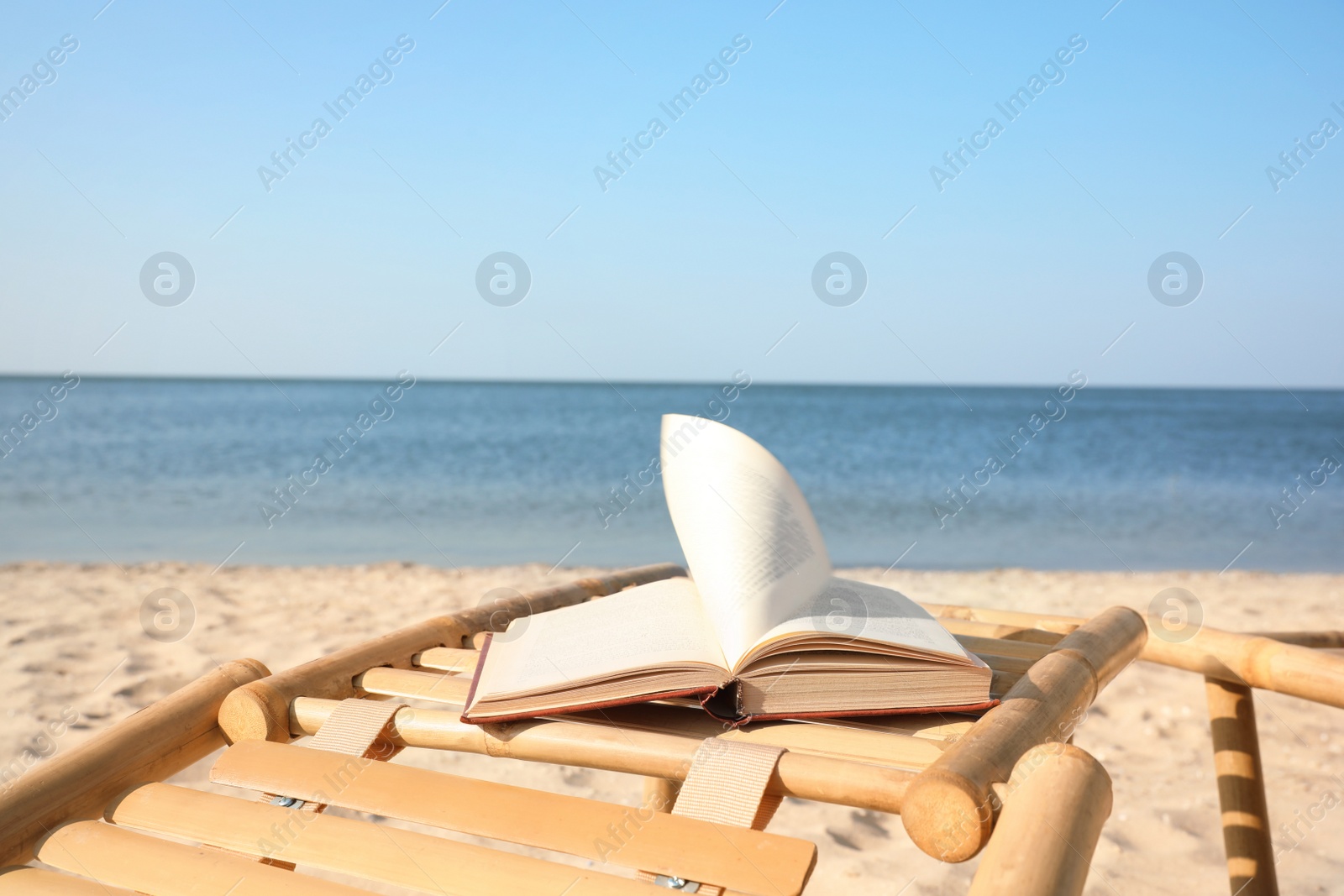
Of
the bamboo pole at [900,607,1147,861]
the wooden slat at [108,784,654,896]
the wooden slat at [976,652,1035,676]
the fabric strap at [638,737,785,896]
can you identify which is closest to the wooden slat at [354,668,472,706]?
the wooden slat at [108,784,654,896]

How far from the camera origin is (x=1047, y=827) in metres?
0.66

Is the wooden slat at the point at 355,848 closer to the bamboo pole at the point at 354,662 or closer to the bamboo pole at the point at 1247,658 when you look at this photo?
→ the bamboo pole at the point at 354,662

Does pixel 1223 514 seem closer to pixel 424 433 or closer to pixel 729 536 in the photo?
pixel 729 536

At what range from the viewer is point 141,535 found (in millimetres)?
6910

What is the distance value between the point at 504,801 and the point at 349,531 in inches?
281

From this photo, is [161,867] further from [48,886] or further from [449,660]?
[449,660]

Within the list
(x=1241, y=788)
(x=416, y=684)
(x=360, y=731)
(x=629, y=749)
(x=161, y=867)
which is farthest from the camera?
(x=1241, y=788)

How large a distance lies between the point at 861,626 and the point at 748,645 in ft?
0.46

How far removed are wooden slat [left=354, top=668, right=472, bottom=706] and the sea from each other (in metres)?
1.75

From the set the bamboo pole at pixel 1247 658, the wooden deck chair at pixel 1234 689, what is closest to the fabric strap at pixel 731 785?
the wooden deck chair at pixel 1234 689

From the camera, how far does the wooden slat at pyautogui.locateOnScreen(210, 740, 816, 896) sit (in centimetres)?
73

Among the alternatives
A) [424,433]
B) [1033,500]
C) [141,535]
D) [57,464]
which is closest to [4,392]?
[424,433]

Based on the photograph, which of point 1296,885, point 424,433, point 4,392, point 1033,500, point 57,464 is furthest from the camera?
point 4,392

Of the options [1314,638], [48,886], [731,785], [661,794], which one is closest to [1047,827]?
[731,785]
